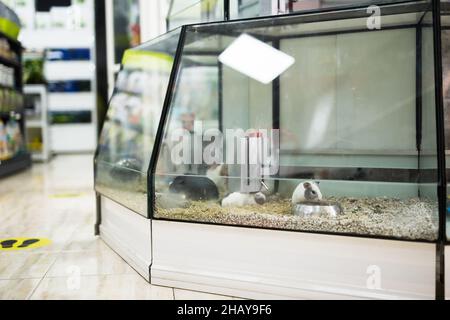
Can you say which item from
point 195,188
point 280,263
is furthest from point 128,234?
point 280,263

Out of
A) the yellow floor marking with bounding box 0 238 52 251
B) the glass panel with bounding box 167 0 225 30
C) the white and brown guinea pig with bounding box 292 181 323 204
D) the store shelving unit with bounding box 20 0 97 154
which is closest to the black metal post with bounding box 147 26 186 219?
the glass panel with bounding box 167 0 225 30

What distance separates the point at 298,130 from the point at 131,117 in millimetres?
1188

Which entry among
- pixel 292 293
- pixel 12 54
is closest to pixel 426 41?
pixel 292 293

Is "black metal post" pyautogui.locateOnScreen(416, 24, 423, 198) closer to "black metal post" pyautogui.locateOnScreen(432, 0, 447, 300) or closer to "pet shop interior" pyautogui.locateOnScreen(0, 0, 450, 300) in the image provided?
"pet shop interior" pyautogui.locateOnScreen(0, 0, 450, 300)

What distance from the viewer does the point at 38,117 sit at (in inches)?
398

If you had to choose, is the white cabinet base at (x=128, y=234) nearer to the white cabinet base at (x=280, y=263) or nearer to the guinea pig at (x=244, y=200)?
the white cabinet base at (x=280, y=263)

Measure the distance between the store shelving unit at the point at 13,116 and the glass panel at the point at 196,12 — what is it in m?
4.53

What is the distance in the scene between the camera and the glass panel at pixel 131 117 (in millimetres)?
3051

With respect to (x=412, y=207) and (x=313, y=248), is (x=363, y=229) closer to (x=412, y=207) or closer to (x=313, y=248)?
(x=313, y=248)

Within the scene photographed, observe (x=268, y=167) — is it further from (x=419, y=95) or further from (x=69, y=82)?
(x=69, y=82)

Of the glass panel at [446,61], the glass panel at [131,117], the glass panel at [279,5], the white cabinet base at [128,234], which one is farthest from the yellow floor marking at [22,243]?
the glass panel at [446,61]

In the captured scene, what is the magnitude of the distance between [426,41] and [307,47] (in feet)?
2.44

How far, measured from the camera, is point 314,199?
229cm

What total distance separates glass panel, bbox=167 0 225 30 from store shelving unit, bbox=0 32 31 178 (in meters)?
4.53
